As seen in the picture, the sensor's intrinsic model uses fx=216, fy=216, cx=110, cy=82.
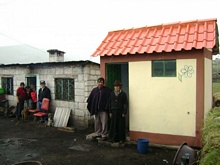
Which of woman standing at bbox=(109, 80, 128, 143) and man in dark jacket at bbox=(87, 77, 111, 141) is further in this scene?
man in dark jacket at bbox=(87, 77, 111, 141)

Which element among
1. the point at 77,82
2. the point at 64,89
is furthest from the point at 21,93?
the point at 77,82

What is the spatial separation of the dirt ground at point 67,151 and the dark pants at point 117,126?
34 centimetres

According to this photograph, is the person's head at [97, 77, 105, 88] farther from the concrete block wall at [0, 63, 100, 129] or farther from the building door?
the building door

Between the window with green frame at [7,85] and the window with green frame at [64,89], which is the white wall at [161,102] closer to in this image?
the window with green frame at [64,89]

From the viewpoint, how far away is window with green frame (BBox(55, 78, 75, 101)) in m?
10.4

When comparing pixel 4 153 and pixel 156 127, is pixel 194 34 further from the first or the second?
pixel 4 153

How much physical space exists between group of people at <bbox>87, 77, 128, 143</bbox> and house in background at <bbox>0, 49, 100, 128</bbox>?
2.08m

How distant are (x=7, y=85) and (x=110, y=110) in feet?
30.4

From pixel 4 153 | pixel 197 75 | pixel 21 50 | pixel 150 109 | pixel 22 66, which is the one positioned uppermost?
pixel 21 50

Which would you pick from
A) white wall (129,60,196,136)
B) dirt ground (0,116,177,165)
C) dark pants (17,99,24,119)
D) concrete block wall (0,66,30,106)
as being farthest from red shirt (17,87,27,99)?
white wall (129,60,196,136)

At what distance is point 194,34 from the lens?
21.9ft

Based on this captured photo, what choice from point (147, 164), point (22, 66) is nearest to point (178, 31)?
point (147, 164)

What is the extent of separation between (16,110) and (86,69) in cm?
539

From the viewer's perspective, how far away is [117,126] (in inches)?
281
